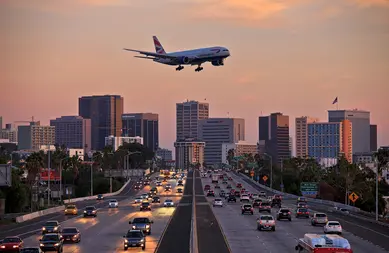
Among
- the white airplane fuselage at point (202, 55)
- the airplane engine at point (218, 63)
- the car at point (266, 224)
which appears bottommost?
the car at point (266, 224)

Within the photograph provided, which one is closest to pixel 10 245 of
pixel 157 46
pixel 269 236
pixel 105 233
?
pixel 105 233

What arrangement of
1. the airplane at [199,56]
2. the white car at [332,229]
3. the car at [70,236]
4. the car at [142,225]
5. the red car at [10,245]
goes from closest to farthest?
the red car at [10,245] → the car at [70,236] → the white car at [332,229] → the car at [142,225] → the airplane at [199,56]

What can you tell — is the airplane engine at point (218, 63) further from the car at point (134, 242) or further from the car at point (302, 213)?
the car at point (134, 242)

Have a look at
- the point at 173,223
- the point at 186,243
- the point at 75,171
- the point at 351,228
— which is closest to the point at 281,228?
the point at 351,228

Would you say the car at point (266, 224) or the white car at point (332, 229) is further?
the car at point (266, 224)

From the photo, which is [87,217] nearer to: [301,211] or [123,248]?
[301,211]

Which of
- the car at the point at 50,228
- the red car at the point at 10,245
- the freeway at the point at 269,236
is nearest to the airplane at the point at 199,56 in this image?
the freeway at the point at 269,236

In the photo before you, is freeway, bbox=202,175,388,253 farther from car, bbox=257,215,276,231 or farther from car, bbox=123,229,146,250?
car, bbox=123,229,146,250

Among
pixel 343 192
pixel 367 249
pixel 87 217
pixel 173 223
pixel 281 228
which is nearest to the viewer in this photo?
pixel 367 249

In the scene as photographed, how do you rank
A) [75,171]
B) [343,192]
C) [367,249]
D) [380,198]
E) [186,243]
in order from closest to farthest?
[367,249], [186,243], [380,198], [343,192], [75,171]

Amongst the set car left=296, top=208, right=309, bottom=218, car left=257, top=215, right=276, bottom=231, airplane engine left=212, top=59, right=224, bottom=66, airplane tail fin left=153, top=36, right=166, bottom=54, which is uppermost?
airplane tail fin left=153, top=36, right=166, bottom=54

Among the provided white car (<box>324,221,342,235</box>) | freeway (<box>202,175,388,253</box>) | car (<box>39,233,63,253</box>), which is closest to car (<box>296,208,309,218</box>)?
freeway (<box>202,175,388,253</box>)
